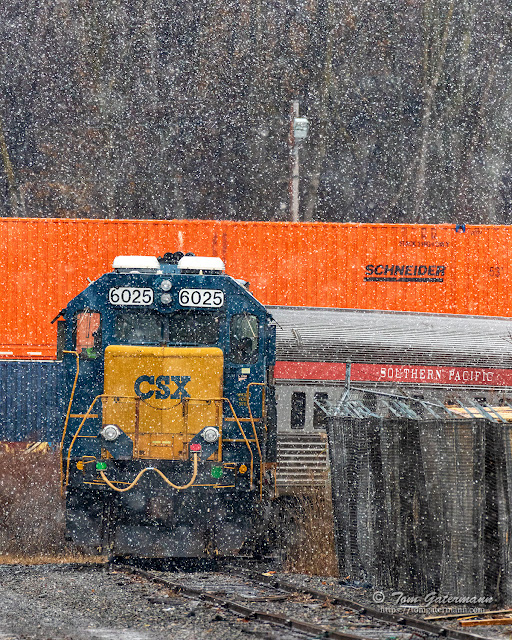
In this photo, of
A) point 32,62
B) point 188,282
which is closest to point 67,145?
point 32,62

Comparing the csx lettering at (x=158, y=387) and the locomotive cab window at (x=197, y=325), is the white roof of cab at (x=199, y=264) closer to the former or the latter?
the locomotive cab window at (x=197, y=325)

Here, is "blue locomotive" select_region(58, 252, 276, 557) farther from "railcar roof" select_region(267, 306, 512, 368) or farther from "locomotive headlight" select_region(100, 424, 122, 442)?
"railcar roof" select_region(267, 306, 512, 368)

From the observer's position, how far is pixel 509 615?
8195 mm

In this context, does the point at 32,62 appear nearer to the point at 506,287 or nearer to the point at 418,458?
the point at 506,287

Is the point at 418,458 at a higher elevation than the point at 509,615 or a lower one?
higher

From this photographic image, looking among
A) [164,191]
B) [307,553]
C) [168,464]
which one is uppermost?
[164,191]

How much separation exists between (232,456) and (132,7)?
36.0 metres

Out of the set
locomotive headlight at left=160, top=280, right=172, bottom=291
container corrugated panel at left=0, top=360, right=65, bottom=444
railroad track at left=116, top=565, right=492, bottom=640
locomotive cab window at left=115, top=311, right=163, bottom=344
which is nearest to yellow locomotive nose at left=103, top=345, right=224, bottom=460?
locomotive cab window at left=115, top=311, right=163, bottom=344

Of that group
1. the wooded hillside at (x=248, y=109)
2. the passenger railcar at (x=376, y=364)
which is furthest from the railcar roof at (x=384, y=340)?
the wooded hillside at (x=248, y=109)

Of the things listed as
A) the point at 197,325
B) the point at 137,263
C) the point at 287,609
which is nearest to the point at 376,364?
the point at 197,325

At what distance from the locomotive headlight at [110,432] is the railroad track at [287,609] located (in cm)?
159

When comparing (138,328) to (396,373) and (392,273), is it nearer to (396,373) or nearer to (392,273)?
(396,373)

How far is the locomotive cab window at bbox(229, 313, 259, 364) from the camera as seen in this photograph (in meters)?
12.0

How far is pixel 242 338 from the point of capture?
Answer: 1202cm
